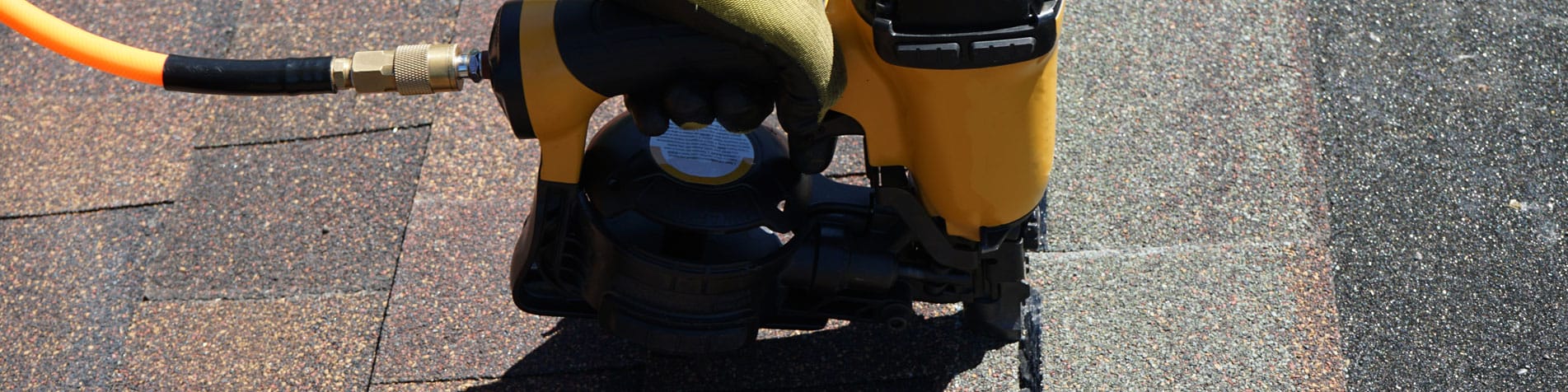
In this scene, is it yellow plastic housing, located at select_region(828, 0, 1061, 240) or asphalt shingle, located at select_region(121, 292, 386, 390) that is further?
asphalt shingle, located at select_region(121, 292, 386, 390)

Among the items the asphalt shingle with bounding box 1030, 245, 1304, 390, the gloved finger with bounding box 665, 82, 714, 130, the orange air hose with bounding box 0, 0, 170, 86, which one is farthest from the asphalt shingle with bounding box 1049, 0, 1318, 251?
the orange air hose with bounding box 0, 0, 170, 86

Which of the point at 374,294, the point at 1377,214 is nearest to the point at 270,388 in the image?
the point at 374,294

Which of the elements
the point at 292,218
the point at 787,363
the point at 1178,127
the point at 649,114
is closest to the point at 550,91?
the point at 649,114

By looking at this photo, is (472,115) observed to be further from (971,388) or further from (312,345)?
(971,388)

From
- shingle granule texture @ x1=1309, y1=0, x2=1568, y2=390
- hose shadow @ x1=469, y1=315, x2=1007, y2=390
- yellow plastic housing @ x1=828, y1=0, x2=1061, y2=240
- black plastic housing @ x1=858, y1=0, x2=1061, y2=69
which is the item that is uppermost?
Answer: black plastic housing @ x1=858, y1=0, x2=1061, y2=69

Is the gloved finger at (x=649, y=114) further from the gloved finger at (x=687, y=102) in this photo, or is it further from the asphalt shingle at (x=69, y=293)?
the asphalt shingle at (x=69, y=293)

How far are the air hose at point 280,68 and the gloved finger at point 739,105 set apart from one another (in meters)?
0.34

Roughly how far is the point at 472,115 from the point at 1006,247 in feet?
4.44

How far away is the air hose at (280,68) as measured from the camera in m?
1.66

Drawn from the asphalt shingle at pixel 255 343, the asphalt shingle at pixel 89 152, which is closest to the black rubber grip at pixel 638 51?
the asphalt shingle at pixel 255 343

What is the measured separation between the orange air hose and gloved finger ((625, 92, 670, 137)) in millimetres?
664

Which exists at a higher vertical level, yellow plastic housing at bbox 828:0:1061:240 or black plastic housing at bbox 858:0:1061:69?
black plastic housing at bbox 858:0:1061:69

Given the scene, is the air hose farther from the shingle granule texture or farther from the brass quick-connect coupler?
the shingle granule texture

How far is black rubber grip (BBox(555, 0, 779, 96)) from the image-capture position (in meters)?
1.54
